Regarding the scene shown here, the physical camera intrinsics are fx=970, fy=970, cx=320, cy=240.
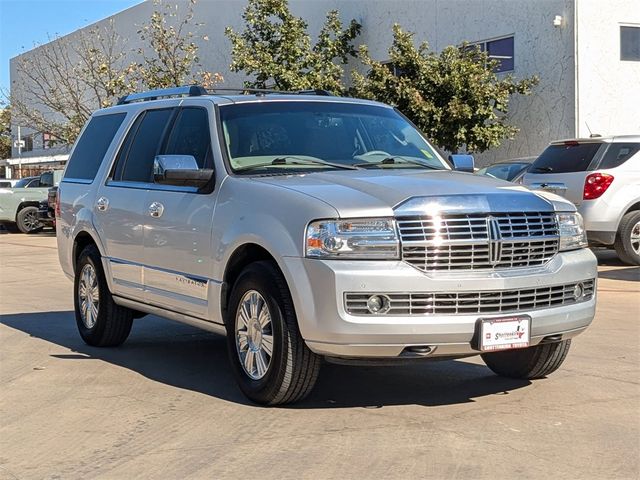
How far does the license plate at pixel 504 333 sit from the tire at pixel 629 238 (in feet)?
28.0

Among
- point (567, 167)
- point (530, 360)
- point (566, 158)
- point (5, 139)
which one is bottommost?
point (530, 360)

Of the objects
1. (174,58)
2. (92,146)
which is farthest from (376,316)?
(174,58)

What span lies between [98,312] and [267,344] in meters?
2.78

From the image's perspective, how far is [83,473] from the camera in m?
4.77

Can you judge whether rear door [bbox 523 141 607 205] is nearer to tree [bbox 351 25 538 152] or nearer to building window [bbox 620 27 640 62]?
tree [bbox 351 25 538 152]

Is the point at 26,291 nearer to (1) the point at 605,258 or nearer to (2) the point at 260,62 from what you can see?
(1) the point at 605,258

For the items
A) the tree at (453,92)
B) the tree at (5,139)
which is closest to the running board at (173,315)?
the tree at (453,92)

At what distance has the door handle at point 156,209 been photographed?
7094mm

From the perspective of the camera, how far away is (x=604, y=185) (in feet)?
44.1

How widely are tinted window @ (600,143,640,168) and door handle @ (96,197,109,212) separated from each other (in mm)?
7906

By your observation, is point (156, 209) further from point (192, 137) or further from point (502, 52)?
point (502, 52)

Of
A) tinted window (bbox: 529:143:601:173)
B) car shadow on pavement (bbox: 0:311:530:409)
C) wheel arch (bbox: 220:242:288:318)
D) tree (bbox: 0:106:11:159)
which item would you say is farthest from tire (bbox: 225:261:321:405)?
tree (bbox: 0:106:11:159)

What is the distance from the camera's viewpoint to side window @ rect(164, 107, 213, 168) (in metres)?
6.89

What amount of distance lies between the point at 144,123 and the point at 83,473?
12.7ft
